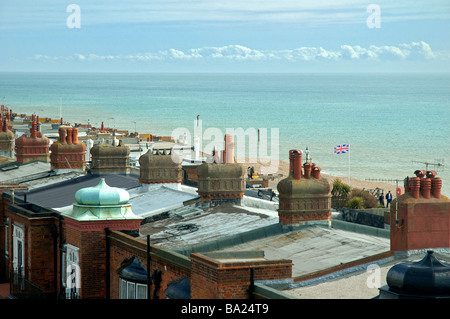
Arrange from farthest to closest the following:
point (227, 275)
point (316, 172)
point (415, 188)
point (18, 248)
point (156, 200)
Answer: point (156, 200)
point (18, 248)
point (316, 172)
point (415, 188)
point (227, 275)

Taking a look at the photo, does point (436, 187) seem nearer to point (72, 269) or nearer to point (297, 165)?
point (297, 165)

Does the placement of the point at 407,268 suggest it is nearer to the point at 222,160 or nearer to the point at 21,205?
the point at 222,160

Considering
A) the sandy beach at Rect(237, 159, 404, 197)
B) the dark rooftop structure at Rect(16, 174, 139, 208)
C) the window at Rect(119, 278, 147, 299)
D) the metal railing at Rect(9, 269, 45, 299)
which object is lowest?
the sandy beach at Rect(237, 159, 404, 197)

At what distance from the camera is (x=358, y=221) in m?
33.2

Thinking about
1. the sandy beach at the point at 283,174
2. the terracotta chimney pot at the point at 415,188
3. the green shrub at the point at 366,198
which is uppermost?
the terracotta chimney pot at the point at 415,188

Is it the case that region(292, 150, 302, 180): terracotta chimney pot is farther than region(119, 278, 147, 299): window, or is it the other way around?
region(292, 150, 302, 180): terracotta chimney pot

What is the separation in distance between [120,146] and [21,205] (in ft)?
28.7

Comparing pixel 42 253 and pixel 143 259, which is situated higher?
pixel 143 259

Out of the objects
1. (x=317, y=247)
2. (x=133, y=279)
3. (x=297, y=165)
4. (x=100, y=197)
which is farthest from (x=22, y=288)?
(x=317, y=247)

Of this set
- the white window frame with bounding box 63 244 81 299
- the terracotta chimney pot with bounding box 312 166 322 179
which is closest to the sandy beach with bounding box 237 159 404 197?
the terracotta chimney pot with bounding box 312 166 322 179

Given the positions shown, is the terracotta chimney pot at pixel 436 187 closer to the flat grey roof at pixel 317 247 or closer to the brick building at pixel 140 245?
the brick building at pixel 140 245

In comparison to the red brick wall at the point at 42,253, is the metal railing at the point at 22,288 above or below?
below

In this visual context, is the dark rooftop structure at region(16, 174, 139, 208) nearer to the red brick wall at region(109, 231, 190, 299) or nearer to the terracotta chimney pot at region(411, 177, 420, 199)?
the red brick wall at region(109, 231, 190, 299)

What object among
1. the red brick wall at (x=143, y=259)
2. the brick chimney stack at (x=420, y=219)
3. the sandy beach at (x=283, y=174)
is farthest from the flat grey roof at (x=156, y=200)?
the sandy beach at (x=283, y=174)
